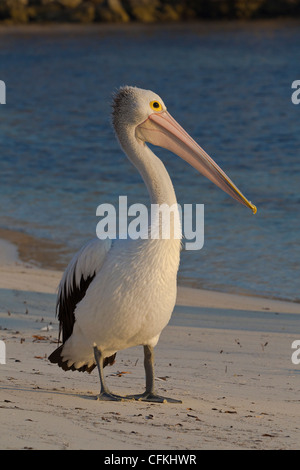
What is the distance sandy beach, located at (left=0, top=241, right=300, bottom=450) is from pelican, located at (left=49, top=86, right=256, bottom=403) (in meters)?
0.24

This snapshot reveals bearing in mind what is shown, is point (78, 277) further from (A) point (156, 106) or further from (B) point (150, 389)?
(A) point (156, 106)

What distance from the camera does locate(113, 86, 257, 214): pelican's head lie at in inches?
166

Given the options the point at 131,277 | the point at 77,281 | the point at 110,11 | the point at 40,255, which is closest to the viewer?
the point at 131,277

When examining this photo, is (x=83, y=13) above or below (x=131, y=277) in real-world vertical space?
above

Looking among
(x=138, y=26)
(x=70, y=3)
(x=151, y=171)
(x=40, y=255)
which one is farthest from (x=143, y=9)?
(x=151, y=171)

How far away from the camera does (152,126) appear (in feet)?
14.0

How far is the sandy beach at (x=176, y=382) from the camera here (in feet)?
10.9

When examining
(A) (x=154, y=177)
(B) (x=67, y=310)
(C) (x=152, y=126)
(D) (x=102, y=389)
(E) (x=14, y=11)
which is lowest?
(D) (x=102, y=389)

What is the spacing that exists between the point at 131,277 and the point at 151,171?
0.53 metres

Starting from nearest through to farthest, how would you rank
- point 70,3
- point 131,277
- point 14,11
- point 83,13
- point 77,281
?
point 131,277
point 77,281
point 14,11
point 70,3
point 83,13

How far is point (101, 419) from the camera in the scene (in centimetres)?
353

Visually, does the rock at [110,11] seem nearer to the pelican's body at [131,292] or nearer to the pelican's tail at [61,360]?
the pelican's tail at [61,360]

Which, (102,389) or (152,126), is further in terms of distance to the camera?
(152,126)

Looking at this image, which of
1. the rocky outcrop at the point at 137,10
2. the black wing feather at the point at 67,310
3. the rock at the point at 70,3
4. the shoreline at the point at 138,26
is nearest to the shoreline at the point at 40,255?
the black wing feather at the point at 67,310
